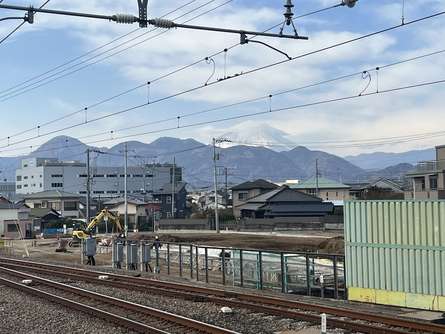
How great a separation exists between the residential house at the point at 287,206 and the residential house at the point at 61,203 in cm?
4210

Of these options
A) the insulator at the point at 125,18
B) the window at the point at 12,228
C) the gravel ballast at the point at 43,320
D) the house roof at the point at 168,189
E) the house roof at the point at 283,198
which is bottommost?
the window at the point at 12,228

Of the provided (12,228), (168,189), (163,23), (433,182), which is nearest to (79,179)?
(168,189)

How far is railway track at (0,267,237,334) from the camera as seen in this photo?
13493mm

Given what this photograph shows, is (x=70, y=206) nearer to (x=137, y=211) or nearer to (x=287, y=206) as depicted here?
(x=137, y=211)

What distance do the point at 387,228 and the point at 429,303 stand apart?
2059 millimetres

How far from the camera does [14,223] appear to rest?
281 feet

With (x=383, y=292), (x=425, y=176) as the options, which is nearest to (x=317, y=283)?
(x=383, y=292)

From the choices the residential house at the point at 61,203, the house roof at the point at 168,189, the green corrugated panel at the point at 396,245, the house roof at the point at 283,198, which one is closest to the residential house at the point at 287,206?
the house roof at the point at 283,198

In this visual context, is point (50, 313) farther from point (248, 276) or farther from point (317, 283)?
point (317, 283)

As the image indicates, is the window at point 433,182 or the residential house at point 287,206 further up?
the window at point 433,182

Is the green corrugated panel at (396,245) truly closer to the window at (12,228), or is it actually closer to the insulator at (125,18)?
the insulator at (125,18)

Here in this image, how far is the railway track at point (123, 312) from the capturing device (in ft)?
44.3

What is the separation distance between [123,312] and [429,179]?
2364 inches

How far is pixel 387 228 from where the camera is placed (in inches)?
599
